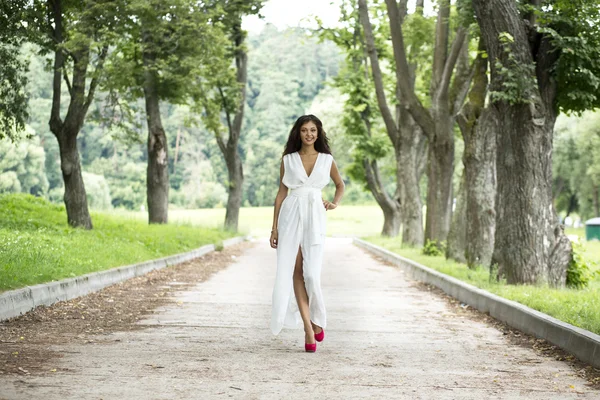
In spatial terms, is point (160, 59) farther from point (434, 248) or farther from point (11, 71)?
point (434, 248)

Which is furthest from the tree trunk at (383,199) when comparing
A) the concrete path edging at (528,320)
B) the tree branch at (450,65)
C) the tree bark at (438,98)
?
the concrete path edging at (528,320)

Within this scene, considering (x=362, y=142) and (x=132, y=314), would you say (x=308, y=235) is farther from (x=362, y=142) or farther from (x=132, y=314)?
(x=362, y=142)

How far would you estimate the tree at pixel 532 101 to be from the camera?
13211mm

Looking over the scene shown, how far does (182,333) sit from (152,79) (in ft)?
67.1

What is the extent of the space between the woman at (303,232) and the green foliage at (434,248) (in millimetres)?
15241

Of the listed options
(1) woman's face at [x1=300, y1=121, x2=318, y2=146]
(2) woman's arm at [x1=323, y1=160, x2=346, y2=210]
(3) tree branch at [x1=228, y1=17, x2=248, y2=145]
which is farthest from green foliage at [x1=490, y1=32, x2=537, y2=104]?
(3) tree branch at [x1=228, y1=17, x2=248, y2=145]

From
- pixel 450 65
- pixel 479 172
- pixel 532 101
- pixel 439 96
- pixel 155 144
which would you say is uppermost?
pixel 450 65

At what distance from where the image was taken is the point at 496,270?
13680 mm

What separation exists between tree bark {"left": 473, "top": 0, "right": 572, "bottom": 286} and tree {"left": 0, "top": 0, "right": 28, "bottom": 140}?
34.6 ft

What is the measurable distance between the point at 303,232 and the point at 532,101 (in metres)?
6.35

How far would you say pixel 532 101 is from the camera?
13.1 meters

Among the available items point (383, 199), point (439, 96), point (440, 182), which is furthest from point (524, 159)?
point (383, 199)

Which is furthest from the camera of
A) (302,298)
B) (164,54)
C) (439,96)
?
(164,54)

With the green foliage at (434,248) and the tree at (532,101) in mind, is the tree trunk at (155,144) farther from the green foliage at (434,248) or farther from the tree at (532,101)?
the tree at (532,101)
